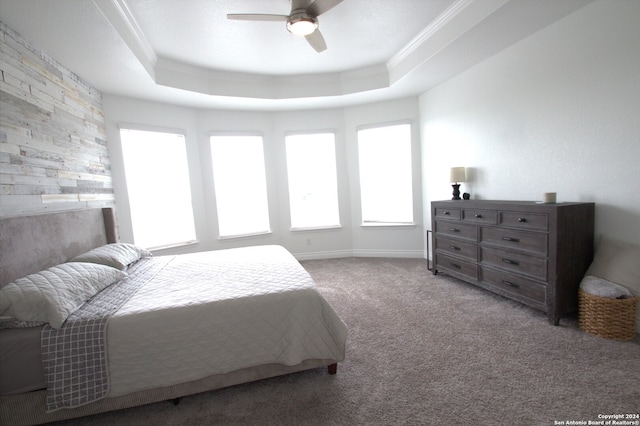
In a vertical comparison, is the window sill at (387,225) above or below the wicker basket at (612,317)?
above

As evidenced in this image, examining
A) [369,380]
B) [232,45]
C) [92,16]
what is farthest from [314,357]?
[232,45]

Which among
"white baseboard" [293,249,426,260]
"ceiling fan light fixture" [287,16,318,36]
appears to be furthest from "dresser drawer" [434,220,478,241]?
"ceiling fan light fixture" [287,16,318,36]

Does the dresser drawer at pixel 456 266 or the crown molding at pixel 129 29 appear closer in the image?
the crown molding at pixel 129 29

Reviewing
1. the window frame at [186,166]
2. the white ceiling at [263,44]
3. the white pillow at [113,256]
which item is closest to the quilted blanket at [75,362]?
the white pillow at [113,256]

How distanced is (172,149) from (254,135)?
1263mm

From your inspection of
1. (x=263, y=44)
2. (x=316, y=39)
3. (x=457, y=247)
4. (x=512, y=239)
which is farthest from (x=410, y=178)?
(x=263, y=44)

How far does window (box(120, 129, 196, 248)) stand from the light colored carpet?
2604 millimetres

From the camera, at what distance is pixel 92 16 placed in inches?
77.8

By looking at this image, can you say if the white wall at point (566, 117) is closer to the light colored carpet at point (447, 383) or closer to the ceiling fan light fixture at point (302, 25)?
the light colored carpet at point (447, 383)

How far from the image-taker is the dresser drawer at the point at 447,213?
323cm

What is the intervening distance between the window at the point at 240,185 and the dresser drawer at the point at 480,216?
121 inches

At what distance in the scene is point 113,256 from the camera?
2.40 m

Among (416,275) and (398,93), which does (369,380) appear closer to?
(416,275)

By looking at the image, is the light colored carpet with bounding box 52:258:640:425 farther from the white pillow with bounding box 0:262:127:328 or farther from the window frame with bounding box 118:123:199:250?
the window frame with bounding box 118:123:199:250
